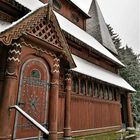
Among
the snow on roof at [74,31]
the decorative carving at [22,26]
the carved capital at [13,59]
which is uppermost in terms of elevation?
the snow on roof at [74,31]

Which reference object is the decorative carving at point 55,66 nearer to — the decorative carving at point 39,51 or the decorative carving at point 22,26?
the decorative carving at point 39,51

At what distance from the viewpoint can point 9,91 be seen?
489cm

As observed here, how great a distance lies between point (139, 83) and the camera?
78.5 ft

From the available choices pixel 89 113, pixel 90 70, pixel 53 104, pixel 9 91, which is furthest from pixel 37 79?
pixel 90 70

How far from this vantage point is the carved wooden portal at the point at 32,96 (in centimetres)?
527

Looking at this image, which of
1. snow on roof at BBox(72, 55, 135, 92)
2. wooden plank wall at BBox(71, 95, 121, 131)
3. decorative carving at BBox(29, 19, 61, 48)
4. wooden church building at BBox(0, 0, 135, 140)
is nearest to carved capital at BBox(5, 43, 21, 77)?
wooden church building at BBox(0, 0, 135, 140)

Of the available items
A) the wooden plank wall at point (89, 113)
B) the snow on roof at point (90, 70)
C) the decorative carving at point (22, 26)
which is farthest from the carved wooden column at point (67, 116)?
the decorative carving at point (22, 26)

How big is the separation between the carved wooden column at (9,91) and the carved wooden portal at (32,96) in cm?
36

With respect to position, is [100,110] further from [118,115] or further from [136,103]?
[136,103]

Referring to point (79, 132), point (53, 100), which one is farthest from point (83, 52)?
point (53, 100)

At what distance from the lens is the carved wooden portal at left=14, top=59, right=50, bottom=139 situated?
527cm

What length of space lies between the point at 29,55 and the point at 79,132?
5022 mm

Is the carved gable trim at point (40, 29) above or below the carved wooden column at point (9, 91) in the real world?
above

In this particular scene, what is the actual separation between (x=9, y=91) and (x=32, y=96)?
99 centimetres
